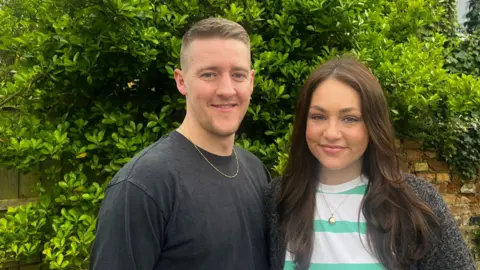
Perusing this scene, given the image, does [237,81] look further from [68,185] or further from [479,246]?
[479,246]

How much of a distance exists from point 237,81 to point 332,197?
2.15ft

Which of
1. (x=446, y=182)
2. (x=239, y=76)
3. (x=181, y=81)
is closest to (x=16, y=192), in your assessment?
(x=181, y=81)

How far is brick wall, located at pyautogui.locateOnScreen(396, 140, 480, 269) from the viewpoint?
15.7 ft

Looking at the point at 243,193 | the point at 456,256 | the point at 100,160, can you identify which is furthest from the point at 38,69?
A: the point at 456,256

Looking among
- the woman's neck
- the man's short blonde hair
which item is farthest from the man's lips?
the woman's neck

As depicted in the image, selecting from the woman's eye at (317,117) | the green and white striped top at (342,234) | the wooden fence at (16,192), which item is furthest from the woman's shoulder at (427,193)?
the wooden fence at (16,192)

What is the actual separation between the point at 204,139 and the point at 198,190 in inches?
9.8

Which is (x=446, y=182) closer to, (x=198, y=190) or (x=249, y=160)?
(x=249, y=160)

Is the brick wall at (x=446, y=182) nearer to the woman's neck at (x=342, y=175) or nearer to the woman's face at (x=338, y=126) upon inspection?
the woman's neck at (x=342, y=175)

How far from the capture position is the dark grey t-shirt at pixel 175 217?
142 cm

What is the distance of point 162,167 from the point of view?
1.55 meters

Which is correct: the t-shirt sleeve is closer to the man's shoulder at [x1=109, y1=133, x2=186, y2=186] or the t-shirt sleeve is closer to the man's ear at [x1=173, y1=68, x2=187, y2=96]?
the man's shoulder at [x1=109, y1=133, x2=186, y2=186]

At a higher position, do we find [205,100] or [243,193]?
[205,100]

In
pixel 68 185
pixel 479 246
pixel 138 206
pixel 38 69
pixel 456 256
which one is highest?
pixel 38 69
